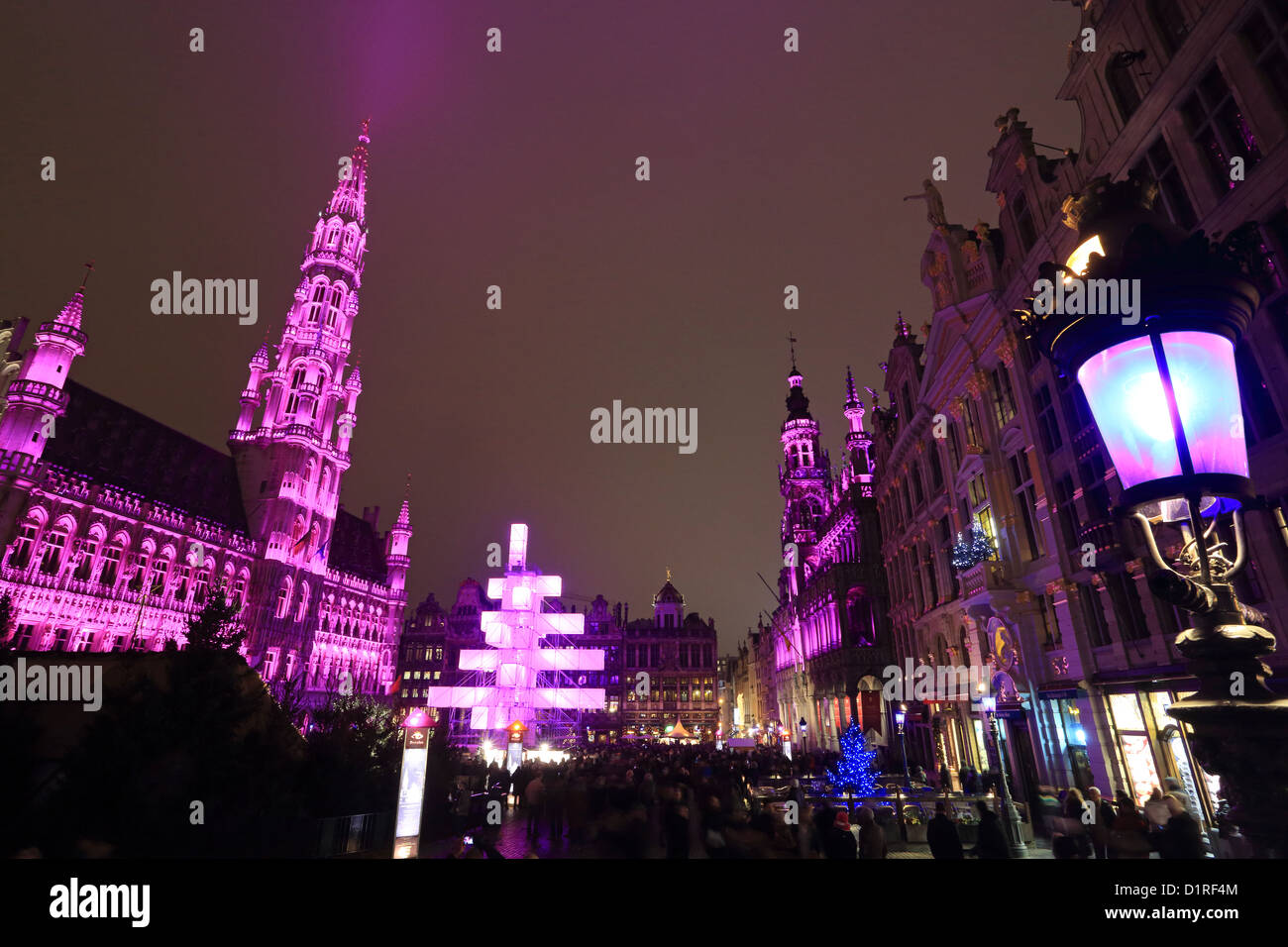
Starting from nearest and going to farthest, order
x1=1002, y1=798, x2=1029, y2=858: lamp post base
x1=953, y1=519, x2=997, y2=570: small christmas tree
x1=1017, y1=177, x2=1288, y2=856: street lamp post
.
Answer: x1=1017, y1=177, x2=1288, y2=856: street lamp post, x1=1002, y1=798, x2=1029, y2=858: lamp post base, x1=953, y1=519, x2=997, y2=570: small christmas tree

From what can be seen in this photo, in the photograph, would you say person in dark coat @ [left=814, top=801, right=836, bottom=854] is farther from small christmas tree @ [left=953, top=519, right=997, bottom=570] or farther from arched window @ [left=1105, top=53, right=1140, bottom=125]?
arched window @ [left=1105, top=53, right=1140, bottom=125]

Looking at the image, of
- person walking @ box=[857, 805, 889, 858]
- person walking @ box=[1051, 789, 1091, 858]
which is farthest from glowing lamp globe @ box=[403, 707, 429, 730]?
person walking @ box=[1051, 789, 1091, 858]

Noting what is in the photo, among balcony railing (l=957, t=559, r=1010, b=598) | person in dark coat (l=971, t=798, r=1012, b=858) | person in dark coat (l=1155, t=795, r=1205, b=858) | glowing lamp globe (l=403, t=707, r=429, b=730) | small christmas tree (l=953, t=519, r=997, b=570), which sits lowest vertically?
person in dark coat (l=971, t=798, r=1012, b=858)

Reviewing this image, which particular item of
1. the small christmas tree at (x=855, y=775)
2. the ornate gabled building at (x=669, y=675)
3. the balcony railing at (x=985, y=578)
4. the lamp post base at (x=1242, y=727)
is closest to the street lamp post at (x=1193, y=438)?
the lamp post base at (x=1242, y=727)

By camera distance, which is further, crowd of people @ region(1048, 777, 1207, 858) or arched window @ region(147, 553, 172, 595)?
arched window @ region(147, 553, 172, 595)

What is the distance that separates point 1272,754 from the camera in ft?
9.13

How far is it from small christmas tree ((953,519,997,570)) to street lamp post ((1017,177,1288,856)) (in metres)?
19.6

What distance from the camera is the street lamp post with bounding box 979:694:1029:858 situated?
46.2 ft

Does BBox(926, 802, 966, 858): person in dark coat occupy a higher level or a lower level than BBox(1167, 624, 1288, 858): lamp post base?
lower

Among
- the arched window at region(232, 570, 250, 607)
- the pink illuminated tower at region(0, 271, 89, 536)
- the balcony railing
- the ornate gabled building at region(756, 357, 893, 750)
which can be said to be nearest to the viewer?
the balcony railing

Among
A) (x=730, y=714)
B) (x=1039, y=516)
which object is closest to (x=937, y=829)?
(x=1039, y=516)
